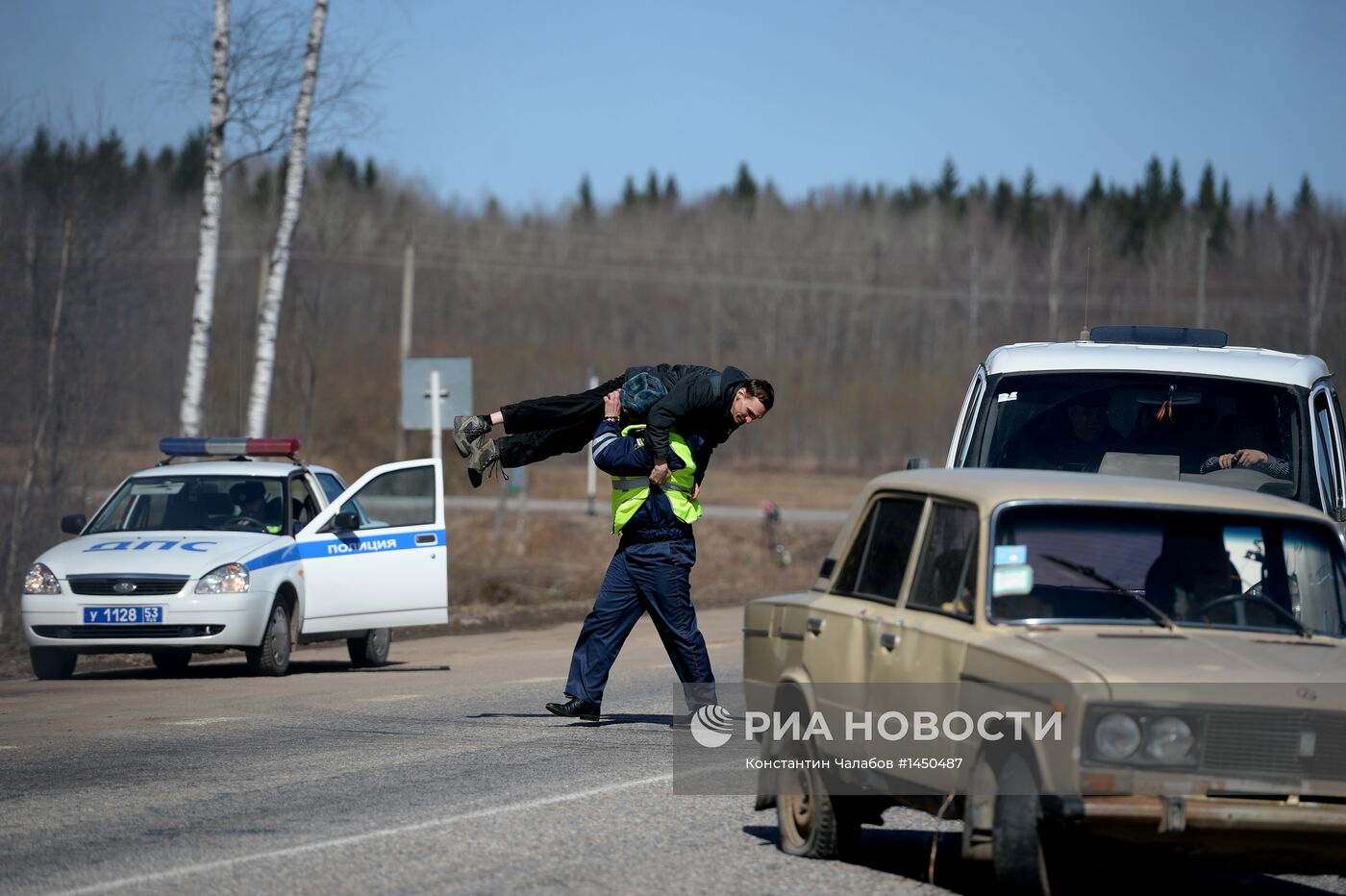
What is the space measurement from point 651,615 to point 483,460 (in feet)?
5.21

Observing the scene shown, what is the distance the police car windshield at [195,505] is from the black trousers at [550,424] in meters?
5.45

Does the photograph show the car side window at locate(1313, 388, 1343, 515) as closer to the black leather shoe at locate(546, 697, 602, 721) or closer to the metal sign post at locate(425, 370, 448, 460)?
the black leather shoe at locate(546, 697, 602, 721)

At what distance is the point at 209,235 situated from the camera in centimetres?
2564

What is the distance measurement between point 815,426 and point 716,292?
2034cm

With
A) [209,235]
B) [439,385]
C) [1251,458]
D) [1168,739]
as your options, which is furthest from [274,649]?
[209,235]

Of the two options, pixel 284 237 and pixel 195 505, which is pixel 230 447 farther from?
pixel 284 237

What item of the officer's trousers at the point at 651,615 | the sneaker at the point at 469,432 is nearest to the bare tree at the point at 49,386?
the sneaker at the point at 469,432

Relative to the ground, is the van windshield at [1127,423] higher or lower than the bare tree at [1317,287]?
lower

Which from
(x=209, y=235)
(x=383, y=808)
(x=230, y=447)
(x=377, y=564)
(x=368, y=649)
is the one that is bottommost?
(x=368, y=649)

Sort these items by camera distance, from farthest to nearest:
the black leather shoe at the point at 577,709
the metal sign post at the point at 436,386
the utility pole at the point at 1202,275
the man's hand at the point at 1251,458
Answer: the utility pole at the point at 1202,275 → the metal sign post at the point at 436,386 → the black leather shoe at the point at 577,709 → the man's hand at the point at 1251,458

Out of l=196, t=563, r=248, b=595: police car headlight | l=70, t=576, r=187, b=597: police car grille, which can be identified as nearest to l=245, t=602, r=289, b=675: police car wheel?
l=196, t=563, r=248, b=595: police car headlight

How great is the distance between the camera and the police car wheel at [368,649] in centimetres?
1647

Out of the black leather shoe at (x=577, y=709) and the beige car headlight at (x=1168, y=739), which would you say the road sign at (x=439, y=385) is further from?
the beige car headlight at (x=1168, y=739)

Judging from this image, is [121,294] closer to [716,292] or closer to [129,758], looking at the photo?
[129,758]
